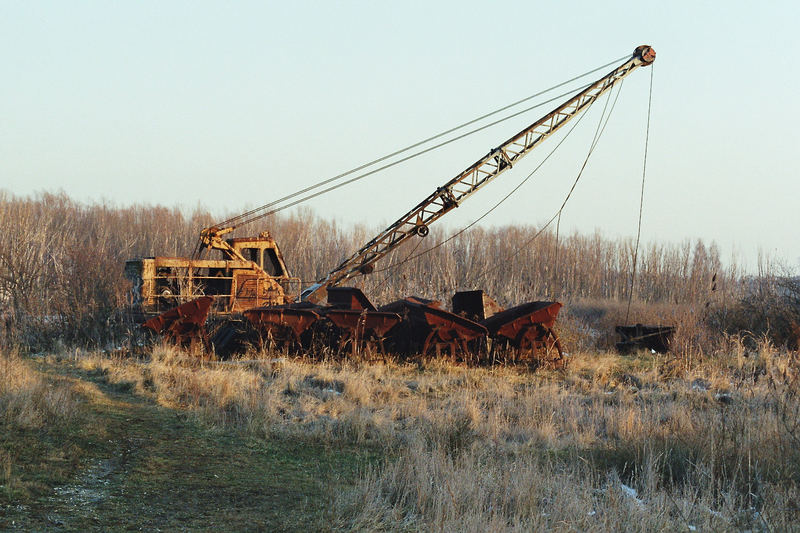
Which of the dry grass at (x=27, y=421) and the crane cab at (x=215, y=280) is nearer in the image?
the dry grass at (x=27, y=421)

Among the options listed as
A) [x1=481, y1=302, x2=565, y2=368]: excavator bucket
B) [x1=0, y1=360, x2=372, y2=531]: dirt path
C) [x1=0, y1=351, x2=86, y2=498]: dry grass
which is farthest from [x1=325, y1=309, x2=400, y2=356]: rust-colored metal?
[x1=0, y1=360, x2=372, y2=531]: dirt path

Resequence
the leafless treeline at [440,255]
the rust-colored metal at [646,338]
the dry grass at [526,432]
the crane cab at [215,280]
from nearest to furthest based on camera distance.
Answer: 1. the dry grass at [526,432]
2. the crane cab at [215,280]
3. the rust-colored metal at [646,338]
4. the leafless treeline at [440,255]

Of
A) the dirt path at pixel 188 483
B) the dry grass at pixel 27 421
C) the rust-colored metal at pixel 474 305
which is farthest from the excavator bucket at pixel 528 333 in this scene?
the dry grass at pixel 27 421

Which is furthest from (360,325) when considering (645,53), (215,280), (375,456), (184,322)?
(645,53)

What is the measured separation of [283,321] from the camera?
14.3 meters

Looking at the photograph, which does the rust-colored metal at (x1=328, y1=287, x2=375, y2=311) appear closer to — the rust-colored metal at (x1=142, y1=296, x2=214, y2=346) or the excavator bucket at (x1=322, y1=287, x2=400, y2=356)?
the excavator bucket at (x1=322, y1=287, x2=400, y2=356)

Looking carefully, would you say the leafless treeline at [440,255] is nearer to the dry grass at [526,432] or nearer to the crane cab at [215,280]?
the crane cab at [215,280]

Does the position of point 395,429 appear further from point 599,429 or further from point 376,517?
point 376,517

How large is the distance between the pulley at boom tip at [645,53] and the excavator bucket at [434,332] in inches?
427

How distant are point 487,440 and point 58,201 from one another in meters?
41.5

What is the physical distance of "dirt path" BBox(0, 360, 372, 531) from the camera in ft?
17.4

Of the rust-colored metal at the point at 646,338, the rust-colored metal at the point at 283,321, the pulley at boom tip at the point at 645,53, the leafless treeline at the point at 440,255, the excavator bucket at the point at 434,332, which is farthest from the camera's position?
the leafless treeline at the point at 440,255

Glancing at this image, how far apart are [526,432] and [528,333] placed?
6.93m

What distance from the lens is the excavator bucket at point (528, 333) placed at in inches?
594
